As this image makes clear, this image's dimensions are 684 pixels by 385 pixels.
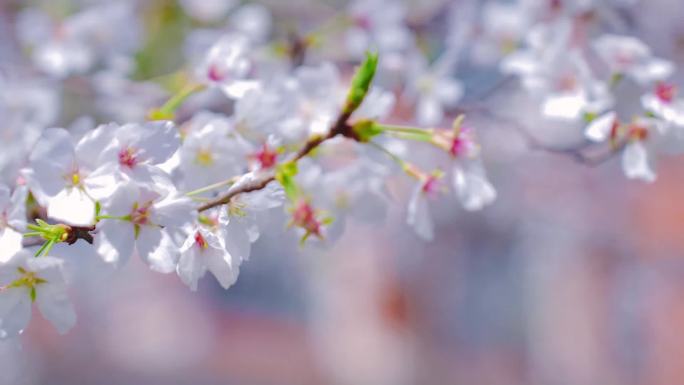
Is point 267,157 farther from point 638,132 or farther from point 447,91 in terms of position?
point 447,91

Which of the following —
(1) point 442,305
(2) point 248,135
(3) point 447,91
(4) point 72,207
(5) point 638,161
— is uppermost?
(4) point 72,207

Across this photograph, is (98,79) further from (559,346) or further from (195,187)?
(559,346)

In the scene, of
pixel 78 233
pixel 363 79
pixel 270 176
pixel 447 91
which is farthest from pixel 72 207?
pixel 447 91

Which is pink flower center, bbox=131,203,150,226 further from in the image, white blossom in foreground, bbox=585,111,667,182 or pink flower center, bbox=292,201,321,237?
white blossom in foreground, bbox=585,111,667,182

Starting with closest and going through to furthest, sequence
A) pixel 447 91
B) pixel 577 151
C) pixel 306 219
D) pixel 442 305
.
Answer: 1. pixel 306 219
2. pixel 577 151
3. pixel 447 91
4. pixel 442 305

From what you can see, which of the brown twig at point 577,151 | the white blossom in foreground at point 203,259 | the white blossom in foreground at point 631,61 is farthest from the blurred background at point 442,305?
the white blossom in foreground at point 203,259

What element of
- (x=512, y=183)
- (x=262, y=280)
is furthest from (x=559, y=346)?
(x=262, y=280)

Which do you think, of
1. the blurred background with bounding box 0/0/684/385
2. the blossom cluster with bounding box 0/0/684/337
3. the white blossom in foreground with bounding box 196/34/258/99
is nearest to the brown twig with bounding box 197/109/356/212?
the blossom cluster with bounding box 0/0/684/337
